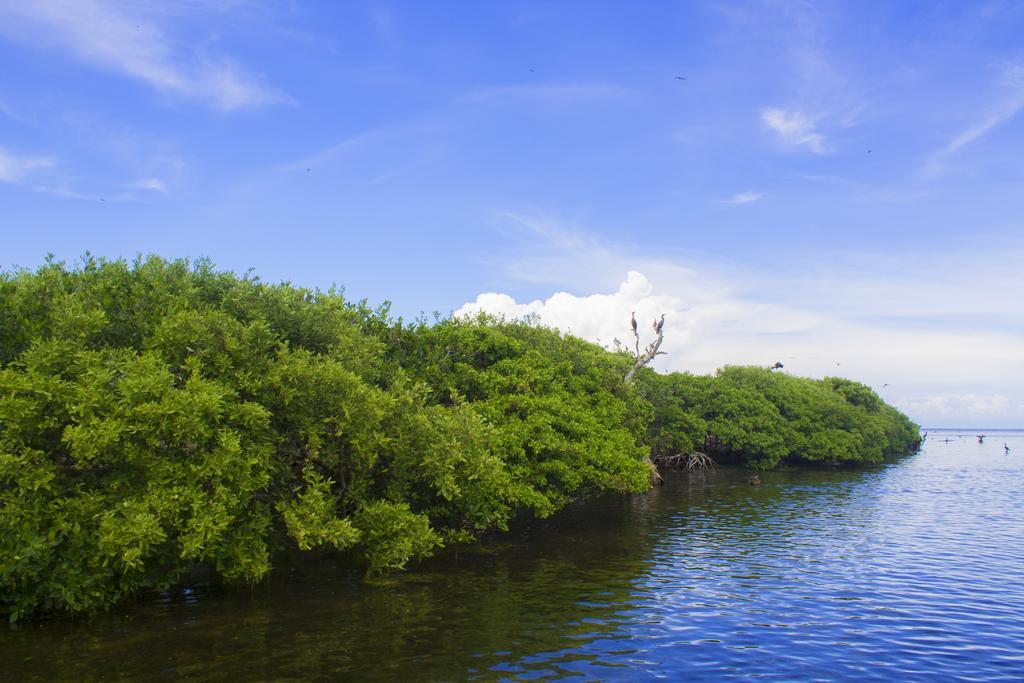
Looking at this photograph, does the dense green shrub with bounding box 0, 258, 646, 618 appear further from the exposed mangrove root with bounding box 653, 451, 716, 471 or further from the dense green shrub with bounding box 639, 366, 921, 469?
the exposed mangrove root with bounding box 653, 451, 716, 471

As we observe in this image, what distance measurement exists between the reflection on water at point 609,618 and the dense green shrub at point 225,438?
167cm

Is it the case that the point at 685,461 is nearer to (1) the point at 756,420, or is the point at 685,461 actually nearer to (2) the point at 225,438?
(1) the point at 756,420

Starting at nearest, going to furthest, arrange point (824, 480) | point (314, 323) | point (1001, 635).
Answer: point (1001, 635)
point (314, 323)
point (824, 480)

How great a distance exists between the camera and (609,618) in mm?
23203

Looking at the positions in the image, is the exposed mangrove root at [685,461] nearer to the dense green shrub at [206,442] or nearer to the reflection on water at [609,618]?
the reflection on water at [609,618]

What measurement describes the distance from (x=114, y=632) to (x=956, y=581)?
31.3 meters

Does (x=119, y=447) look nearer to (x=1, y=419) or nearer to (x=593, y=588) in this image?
(x=1, y=419)

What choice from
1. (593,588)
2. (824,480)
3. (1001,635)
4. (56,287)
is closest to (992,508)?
(824,480)

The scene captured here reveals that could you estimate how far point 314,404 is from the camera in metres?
25.1

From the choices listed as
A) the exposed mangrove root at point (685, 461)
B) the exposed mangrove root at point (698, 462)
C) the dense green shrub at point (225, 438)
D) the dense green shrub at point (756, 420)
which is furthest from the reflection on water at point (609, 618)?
the exposed mangrove root at point (698, 462)

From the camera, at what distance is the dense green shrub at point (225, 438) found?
63.7 ft

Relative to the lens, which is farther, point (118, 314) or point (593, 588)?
point (593, 588)

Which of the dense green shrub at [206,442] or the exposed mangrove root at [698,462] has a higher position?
the dense green shrub at [206,442]

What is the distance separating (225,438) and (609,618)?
1359 cm
